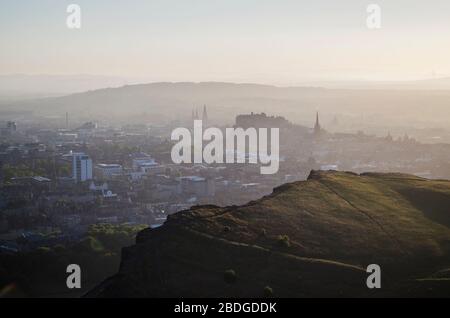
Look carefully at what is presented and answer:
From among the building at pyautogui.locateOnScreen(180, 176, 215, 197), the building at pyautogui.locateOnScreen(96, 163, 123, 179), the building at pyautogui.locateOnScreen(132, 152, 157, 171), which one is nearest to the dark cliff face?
the building at pyautogui.locateOnScreen(180, 176, 215, 197)

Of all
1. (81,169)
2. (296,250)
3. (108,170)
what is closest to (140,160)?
(108,170)

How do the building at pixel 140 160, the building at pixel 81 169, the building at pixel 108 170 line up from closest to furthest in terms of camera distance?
1. the building at pixel 81 169
2. the building at pixel 108 170
3. the building at pixel 140 160

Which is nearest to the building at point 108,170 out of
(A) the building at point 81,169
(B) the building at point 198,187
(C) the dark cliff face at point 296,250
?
(A) the building at point 81,169

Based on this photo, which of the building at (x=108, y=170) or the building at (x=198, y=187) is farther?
the building at (x=108, y=170)

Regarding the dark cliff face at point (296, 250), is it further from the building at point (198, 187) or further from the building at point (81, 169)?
the building at point (81, 169)

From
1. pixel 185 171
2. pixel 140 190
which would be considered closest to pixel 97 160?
pixel 185 171
